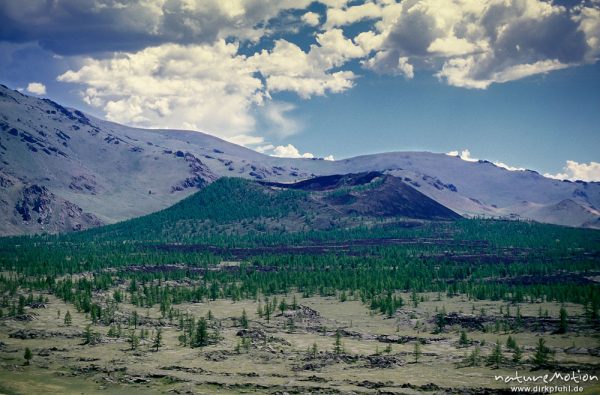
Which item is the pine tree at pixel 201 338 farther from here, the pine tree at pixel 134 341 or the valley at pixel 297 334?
the pine tree at pixel 134 341

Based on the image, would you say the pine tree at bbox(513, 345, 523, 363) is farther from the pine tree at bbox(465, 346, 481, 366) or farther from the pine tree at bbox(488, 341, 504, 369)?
the pine tree at bbox(465, 346, 481, 366)

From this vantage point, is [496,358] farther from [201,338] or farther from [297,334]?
[201,338]

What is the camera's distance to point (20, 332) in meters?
107

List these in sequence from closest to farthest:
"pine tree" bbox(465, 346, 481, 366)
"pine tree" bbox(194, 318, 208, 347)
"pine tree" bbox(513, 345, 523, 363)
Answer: "pine tree" bbox(513, 345, 523, 363) < "pine tree" bbox(465, 346, 481, 366) < "pine tree" bbox(194, 318, 208, 347)

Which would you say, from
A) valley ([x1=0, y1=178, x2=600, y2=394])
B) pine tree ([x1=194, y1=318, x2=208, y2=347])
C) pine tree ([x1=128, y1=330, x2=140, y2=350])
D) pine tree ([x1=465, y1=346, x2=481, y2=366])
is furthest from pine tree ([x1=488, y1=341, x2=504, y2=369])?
pine tree ([x1=128, y1=330, x2=140, y2=350])

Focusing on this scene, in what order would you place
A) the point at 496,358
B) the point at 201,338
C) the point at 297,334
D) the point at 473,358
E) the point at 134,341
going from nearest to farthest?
the point at 496,358
the point at 473,358
the point at 134,341
the point at 201,338
the point at 297,334

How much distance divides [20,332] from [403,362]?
62.8m

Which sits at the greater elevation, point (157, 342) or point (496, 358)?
point (496, 358)

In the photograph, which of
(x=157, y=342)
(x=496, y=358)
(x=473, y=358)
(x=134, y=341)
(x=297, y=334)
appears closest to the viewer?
(x=496, y=358)

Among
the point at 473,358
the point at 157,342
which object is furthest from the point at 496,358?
the point at 157,342

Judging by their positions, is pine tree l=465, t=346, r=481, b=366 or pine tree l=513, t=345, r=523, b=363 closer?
pine tree l=513, t=345, r=523, b=363

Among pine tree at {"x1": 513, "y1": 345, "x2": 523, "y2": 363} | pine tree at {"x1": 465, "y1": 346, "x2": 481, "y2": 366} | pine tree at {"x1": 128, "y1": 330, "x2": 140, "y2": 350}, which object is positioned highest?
pine tree at {"x1": 513, "y1": 345, "x2": 523, "y2": 363}

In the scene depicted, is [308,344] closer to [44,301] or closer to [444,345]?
[444,345]

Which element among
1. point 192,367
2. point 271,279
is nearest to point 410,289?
point 271,279
